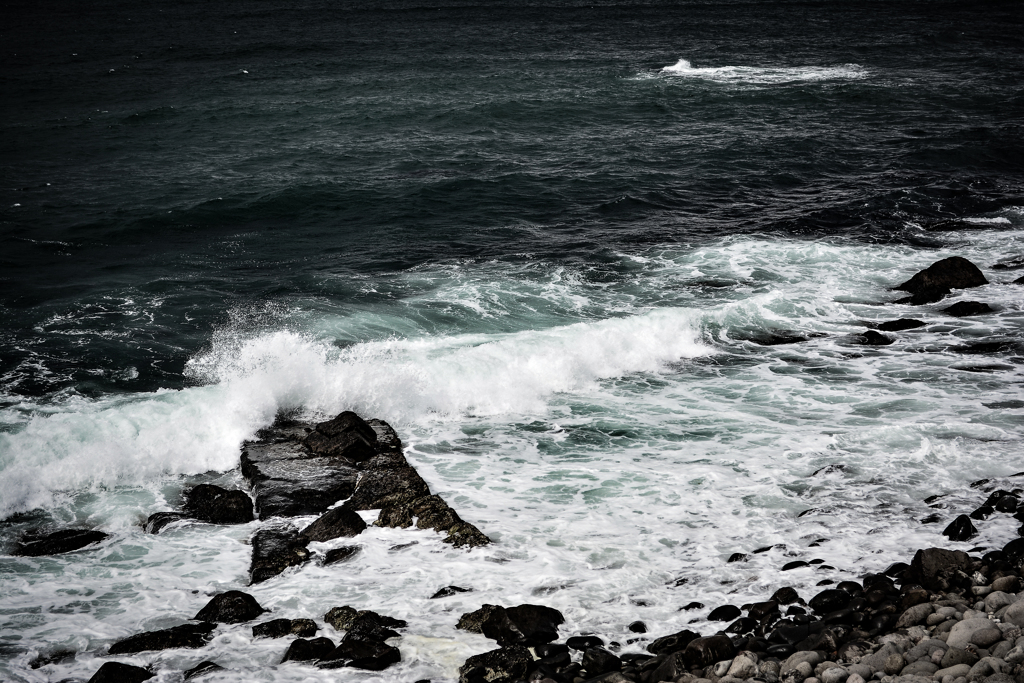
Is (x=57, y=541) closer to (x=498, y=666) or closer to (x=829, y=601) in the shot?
(x=498, y=666)

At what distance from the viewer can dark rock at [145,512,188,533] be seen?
9.84 m

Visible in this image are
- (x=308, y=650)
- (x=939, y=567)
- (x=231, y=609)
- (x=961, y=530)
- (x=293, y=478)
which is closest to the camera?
(x=308, y=650)

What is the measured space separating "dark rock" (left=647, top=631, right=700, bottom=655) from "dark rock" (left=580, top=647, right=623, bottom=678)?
1.32 feet

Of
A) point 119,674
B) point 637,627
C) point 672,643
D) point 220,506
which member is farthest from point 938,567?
point 220,506

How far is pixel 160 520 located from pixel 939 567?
8924 mm

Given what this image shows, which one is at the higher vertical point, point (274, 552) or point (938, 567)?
point (938, 567)

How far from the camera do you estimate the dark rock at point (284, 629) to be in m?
7.82

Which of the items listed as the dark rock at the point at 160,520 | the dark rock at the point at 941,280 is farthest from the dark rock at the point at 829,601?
the dark rock at the point at 941,280

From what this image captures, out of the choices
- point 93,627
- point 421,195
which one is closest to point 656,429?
point 93,627

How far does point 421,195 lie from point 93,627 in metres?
17.7

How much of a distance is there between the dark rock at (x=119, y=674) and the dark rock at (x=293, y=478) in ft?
9.16

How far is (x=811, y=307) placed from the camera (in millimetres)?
16609

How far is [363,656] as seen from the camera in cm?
741

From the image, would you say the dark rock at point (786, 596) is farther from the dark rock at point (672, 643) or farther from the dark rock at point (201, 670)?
the dark rock at point (201, 670)
